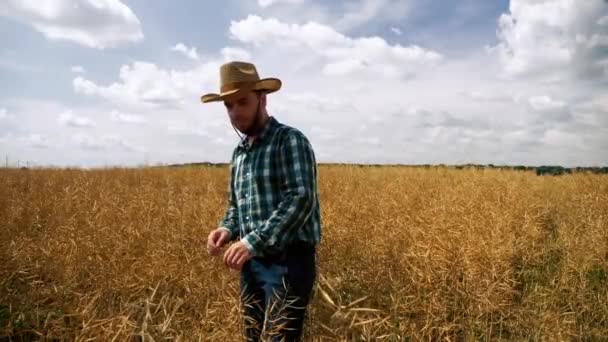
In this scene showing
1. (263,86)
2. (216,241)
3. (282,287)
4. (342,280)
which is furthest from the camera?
(342,280)

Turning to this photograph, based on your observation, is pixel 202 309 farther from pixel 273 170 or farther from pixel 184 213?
pixel 184 213

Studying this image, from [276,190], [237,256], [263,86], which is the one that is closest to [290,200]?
[276,190]

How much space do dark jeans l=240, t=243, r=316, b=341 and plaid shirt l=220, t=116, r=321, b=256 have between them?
0.23 ft

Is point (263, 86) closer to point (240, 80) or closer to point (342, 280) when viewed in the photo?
point (240, 80)

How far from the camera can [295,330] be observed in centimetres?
167

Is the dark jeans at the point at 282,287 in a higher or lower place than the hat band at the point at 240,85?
lower

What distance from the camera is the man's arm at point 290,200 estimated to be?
149cm

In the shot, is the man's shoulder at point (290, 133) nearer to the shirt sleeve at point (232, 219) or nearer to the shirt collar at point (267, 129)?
the shirt collar at point (267, 129)

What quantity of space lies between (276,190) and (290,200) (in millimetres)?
157

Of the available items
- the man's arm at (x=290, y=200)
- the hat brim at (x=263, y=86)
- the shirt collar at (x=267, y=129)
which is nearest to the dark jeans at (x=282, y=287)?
the man's arm at (x=290, y=200)

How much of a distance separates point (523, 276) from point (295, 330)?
3.18m

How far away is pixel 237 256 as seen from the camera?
146 centimetres

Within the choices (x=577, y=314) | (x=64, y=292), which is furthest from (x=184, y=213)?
(x=577, y=314)

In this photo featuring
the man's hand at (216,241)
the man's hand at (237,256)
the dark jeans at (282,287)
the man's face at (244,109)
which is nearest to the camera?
the man's hand at (237,256)
